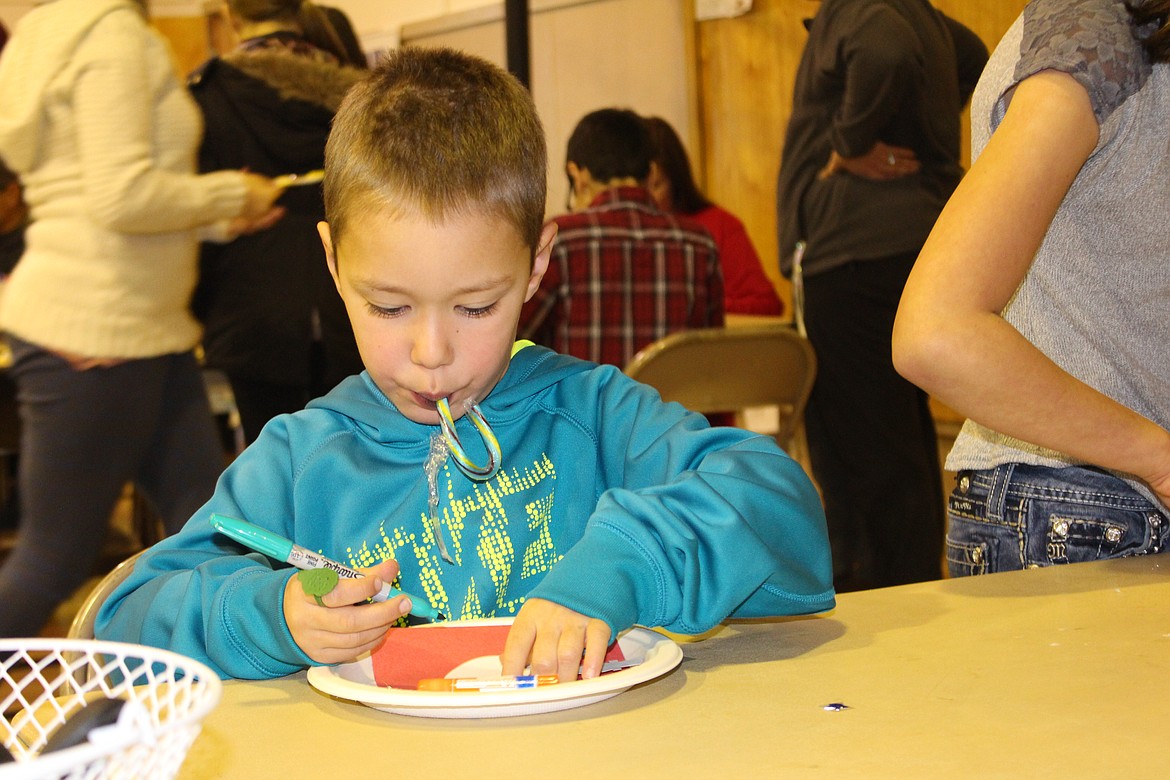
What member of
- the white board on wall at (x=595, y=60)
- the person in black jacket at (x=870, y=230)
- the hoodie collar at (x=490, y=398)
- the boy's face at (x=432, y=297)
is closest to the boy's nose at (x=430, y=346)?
the boy's face at (x=432, y=297)

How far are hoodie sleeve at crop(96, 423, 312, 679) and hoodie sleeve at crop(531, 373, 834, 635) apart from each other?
0.60 feet

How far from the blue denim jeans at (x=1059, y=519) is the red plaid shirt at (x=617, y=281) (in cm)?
167

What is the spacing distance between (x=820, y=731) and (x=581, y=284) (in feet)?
7.21

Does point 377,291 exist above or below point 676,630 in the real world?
above

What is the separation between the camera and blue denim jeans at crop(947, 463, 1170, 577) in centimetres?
111

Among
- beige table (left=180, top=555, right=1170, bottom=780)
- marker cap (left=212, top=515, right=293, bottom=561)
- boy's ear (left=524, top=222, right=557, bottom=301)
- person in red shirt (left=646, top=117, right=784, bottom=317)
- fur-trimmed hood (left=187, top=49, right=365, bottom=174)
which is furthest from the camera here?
person in red shirt (left=646, top=117, right=784, bottom=317)

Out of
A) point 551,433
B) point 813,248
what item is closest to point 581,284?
point 813,248

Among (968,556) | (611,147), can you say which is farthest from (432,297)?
(611,147)

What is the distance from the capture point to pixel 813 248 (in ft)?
8.30

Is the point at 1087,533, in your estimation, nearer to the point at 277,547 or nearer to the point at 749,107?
the point at 277,547

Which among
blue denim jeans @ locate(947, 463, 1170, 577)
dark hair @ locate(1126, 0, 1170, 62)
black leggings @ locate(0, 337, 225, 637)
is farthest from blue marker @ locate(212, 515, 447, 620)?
black leggings @ locate(0, 337, 225, 637)

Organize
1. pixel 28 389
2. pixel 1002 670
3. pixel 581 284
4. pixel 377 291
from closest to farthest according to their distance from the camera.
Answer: pixel 1002 670
pixel 377 291
pixel 28 389
pixel 581 284

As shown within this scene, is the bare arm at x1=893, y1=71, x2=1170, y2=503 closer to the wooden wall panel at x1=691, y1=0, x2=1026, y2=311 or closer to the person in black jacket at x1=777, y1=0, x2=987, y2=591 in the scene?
the person in black jacket at x1=777, y1=0, x2=987, y2=591

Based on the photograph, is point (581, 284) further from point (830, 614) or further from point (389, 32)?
point (389, 32)
